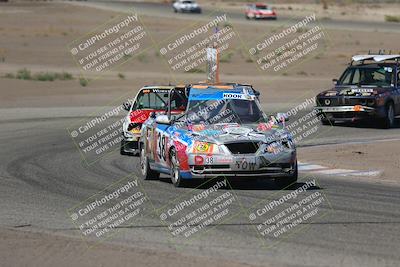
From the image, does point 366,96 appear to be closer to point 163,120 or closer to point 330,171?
point 330,171

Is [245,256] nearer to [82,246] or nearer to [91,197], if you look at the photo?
[82,246]

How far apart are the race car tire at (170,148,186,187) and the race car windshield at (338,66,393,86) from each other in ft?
43.2

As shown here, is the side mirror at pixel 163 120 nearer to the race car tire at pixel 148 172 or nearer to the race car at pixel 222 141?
the race car at pixel 222 141

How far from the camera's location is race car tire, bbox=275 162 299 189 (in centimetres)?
1466

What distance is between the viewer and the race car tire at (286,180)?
14663 millimetres

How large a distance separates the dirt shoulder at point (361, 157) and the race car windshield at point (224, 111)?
2502 mm

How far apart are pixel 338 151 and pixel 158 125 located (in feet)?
20.1

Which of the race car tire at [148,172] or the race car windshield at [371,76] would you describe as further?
the race car windshield at [371,76]
